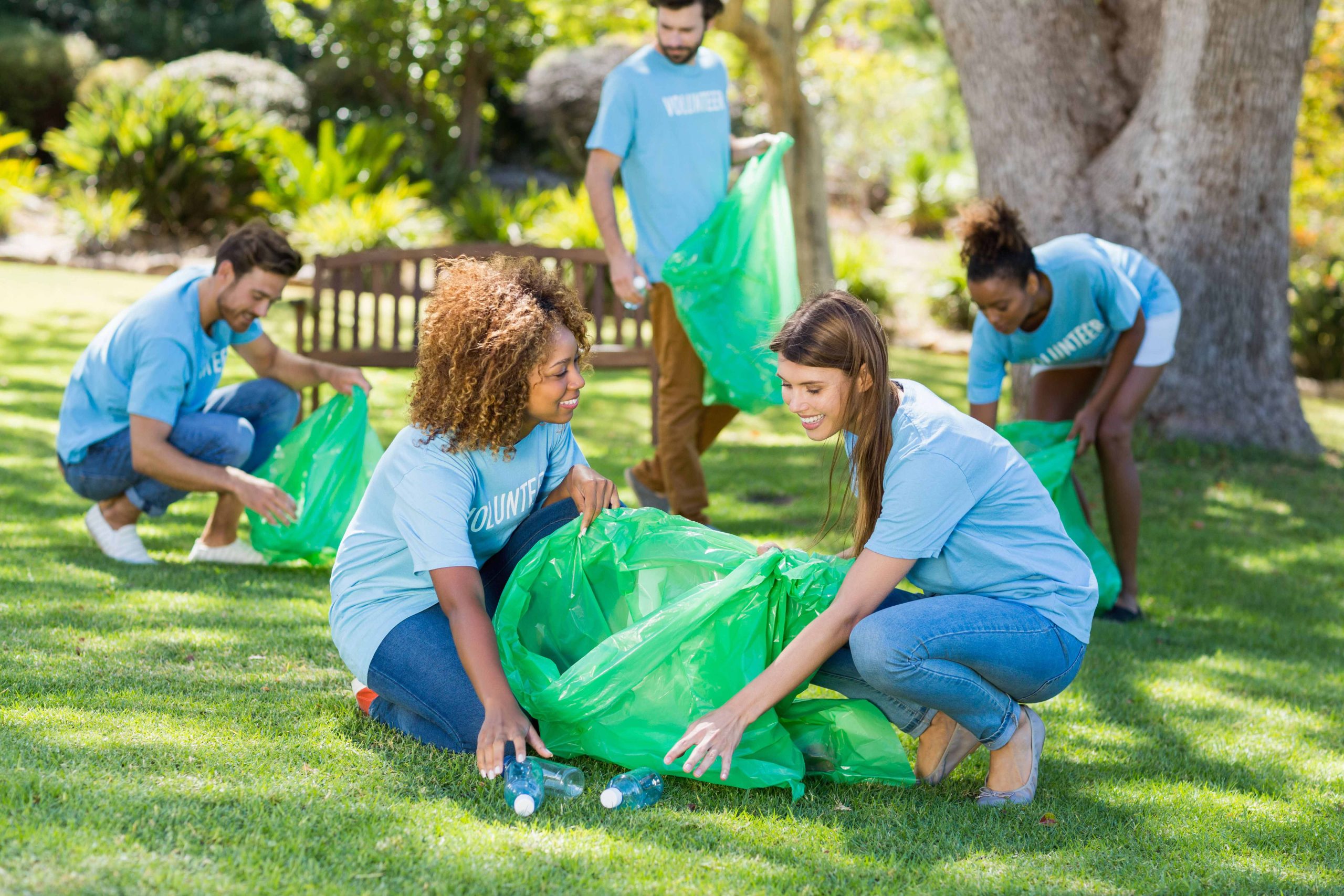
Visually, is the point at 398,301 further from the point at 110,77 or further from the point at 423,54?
the point at 110,77

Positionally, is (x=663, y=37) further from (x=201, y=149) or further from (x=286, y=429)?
(x=201, y=149)

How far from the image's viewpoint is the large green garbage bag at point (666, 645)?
2502mm

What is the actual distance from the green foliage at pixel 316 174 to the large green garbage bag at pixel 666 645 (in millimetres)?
9394

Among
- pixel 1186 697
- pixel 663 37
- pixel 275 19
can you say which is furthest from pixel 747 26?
pixel 275 19

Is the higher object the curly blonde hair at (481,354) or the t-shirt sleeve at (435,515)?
the curly blonde hair at (481,354)

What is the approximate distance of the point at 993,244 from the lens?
3.80m

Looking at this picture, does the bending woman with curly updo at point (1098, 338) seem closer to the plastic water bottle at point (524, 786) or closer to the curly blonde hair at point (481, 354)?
the curly blonde hair at point (481, 354)

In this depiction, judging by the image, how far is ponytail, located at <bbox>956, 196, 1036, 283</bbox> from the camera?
3.77m

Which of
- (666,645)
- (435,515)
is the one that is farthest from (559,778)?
(435,515)

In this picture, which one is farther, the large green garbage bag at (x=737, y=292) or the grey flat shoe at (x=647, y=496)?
the grey flat shoe at (x=647, y=496)

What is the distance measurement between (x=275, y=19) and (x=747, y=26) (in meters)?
9.84

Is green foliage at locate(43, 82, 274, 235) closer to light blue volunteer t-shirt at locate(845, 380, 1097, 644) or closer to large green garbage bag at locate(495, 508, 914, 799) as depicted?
large green garbage bag at locate(495, 508, 914, 799)

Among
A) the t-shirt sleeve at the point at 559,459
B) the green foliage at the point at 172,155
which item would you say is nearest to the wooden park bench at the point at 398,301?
the t-shirt sleeve at the point at 559,459

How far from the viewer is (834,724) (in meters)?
2.62
